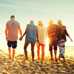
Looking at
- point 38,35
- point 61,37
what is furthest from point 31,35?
point 61,37

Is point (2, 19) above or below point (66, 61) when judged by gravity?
above

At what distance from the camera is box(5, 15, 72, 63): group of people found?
409 inches

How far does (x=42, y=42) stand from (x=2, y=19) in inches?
43.7

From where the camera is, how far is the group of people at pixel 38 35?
10383 mm

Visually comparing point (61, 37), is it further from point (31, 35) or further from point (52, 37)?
point (31, 35)

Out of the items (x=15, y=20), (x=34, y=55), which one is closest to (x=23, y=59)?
(x=34, y=55)

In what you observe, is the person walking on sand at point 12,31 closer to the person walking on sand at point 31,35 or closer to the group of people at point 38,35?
the group of people at point 38,35

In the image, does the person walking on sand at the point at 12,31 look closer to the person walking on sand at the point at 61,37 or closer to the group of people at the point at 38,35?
the group of people at the point at 38,35

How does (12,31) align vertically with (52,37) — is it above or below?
above

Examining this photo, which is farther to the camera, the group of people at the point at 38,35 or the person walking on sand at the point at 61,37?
the person walking on sand at the point at 61,37

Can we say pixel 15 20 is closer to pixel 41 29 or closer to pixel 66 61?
pixel 41 29

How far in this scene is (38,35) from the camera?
10.5 meters

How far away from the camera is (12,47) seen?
10453 mm

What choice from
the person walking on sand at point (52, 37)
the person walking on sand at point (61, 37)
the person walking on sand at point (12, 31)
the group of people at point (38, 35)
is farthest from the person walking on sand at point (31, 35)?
the person walking on sand at point (61, 37)
